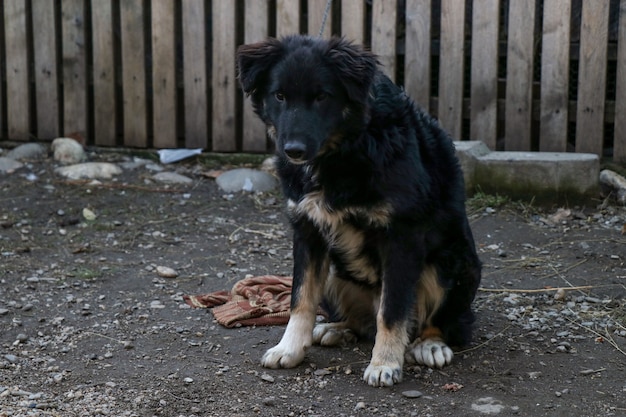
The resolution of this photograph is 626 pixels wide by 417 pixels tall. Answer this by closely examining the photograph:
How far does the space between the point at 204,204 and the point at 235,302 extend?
7.77ft

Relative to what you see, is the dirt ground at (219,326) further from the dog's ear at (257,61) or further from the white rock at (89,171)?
the dog's ear at (257,61)

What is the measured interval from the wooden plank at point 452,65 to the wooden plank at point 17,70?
388 centimetres

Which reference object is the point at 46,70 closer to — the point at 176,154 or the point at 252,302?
the point at 176,154

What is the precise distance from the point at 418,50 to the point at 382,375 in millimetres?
4065

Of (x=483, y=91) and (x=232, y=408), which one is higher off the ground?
(x=483, y=91)

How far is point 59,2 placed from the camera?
8.24 metres

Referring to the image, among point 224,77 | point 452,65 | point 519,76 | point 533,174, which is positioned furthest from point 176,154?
point 533,174

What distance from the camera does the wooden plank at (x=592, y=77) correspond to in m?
6.85

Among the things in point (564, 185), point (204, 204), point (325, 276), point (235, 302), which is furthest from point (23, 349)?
point (564, 185)

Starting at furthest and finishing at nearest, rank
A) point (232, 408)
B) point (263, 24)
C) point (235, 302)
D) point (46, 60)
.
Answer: point (46, 60) → point (263, 24) → point (235, 302) → point (232, 408)

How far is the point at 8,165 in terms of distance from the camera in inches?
311

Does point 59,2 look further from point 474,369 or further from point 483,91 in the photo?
point 474,369

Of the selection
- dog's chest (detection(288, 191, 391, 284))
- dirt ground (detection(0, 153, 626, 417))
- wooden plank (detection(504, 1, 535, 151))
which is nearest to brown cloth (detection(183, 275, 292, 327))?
dirt ground (detection(0, 153, 626, 417))

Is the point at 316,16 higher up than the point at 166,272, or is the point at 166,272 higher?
the point at 316,16
